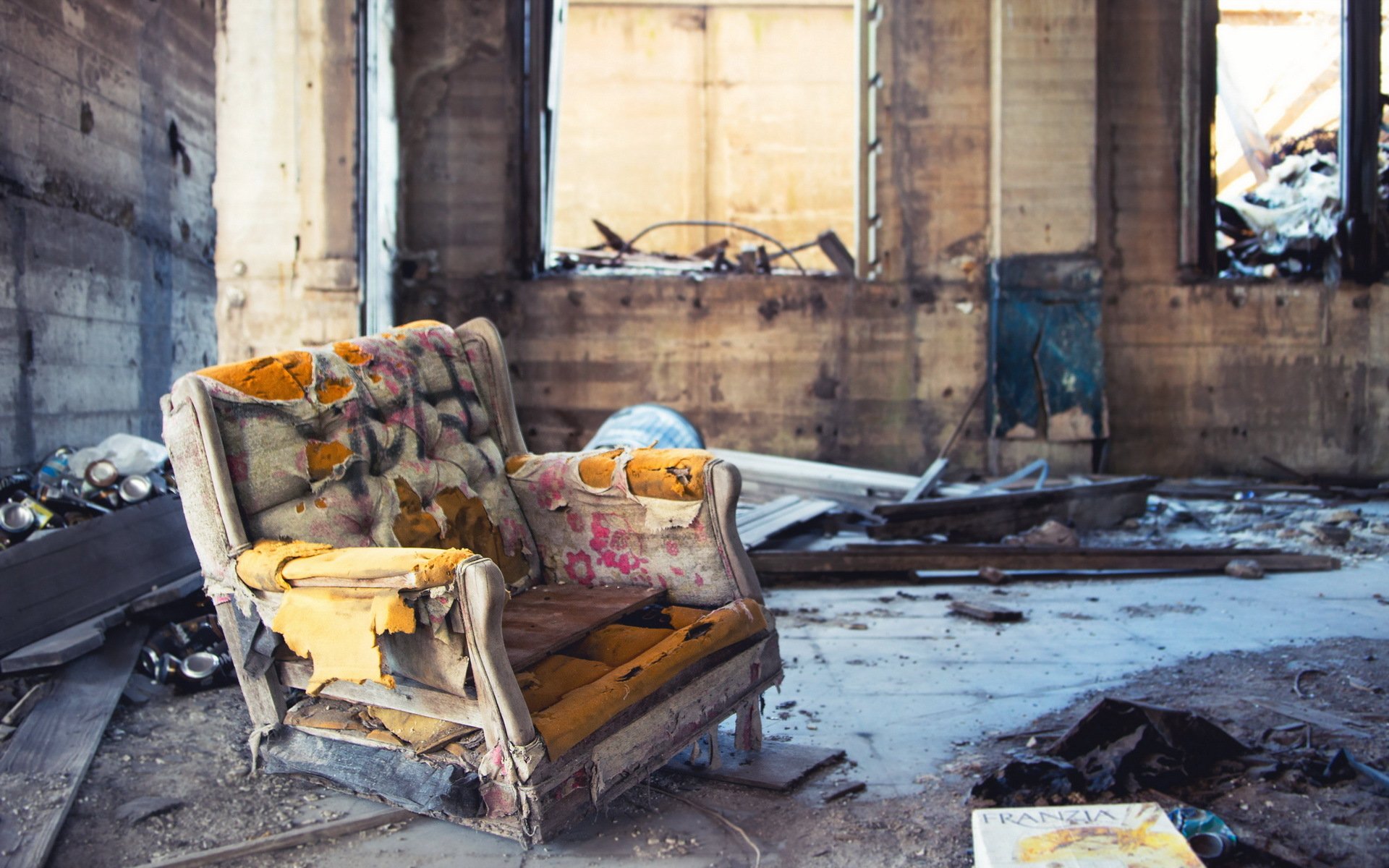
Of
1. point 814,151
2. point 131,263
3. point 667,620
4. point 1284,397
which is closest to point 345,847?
point 667,620

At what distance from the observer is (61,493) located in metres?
3.11

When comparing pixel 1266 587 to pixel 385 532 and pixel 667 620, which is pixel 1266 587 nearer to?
pixel 667 620

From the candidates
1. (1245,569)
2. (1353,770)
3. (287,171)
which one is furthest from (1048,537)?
(287,171)

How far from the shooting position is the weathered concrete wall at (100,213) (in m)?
3.25

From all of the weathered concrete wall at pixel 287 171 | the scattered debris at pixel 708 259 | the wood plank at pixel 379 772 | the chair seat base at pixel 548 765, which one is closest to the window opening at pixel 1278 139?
the scattered debris at pixel 708 259

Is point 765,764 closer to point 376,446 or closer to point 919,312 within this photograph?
point 376,446

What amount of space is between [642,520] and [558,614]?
1.07ft

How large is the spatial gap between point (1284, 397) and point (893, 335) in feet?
8.93

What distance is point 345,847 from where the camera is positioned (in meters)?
1.95

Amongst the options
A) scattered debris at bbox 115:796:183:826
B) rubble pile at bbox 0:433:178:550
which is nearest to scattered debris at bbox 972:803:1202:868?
scattered debris at bbox 115:796:183:826

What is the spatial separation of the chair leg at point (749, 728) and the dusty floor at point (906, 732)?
175 mm

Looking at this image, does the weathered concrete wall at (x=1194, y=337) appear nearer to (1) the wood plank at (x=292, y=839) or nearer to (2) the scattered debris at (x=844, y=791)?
(2) the scattered debris at (x=844, y=791)

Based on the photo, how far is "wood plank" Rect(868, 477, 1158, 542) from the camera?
507cm

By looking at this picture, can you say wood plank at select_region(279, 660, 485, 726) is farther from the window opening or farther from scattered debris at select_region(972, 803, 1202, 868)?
the window opening
